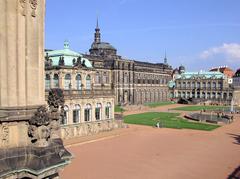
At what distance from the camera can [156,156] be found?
27984 mm

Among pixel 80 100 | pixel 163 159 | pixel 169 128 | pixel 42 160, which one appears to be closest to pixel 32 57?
pixel 42 160

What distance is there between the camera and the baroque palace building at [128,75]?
87.8m

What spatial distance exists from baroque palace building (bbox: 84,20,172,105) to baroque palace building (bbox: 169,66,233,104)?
32.4 ft

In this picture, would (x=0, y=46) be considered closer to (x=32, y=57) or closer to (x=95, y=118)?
(x=32, y=57)

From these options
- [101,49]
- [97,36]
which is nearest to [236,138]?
[101,49]

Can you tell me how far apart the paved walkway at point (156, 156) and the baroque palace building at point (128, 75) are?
43.3 meters

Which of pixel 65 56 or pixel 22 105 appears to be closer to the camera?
pixel 22 105

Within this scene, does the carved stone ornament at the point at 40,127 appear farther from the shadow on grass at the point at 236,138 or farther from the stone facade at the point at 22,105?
the shadow on grass at the point at 236,138

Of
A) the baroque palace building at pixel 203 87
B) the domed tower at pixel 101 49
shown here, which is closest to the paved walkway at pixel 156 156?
the domed tower at pixel 101 49

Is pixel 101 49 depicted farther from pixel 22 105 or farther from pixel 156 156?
pixel 22 105

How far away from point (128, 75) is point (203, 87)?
46.4m

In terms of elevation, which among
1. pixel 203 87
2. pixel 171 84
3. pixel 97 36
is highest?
pixel 97 36

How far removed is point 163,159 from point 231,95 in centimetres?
10024

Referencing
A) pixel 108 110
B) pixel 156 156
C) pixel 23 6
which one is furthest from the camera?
pixel 108 110
